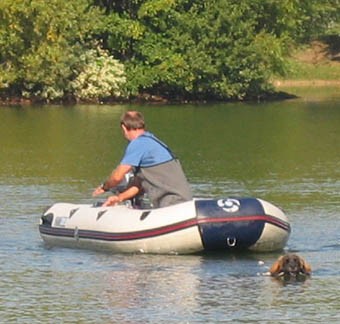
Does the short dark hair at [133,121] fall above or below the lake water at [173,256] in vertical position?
above

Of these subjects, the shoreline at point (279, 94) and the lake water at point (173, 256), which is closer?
the lake water at point (173, 256)

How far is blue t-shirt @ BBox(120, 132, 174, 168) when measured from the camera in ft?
51.6

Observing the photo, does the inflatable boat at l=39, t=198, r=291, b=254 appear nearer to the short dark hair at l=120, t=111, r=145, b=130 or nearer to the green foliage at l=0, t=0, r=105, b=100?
the short dark hair at l=120, t=111, r=145, b=130

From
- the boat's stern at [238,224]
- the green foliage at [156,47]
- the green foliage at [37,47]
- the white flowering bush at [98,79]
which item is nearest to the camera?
the boat's stern at [238,224]

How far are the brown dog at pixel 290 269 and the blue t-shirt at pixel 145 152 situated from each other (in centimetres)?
244

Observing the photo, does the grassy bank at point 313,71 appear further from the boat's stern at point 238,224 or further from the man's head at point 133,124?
the boat's stern at point 238,224

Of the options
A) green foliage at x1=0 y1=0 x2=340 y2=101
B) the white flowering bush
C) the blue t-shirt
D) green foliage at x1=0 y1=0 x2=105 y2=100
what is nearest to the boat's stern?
the blue t-shirt

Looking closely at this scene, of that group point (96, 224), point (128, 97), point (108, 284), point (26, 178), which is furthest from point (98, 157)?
point (128, 97)

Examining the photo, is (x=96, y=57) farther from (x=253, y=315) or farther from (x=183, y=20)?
(x=253, y=315)

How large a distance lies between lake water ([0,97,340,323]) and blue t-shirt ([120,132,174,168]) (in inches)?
42.4

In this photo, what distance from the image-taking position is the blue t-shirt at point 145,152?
51.6ft

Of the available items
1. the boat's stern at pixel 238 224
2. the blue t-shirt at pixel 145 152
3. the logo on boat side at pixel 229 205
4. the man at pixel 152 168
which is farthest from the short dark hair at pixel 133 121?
the logo on boat side at pixel 229 205

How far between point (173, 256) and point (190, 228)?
0.48m

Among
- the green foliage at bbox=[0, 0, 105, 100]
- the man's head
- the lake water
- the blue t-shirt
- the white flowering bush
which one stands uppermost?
the man's head
